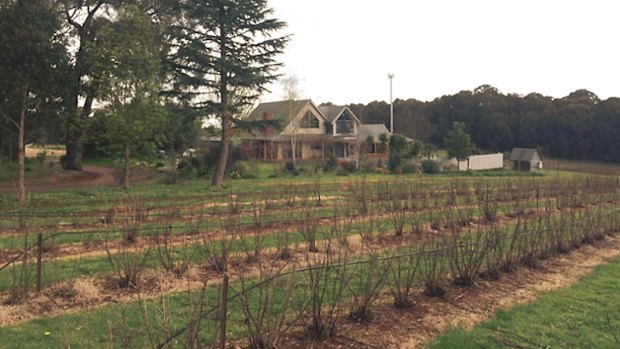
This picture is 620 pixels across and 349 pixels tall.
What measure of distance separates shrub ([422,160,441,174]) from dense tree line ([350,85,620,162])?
2175cm

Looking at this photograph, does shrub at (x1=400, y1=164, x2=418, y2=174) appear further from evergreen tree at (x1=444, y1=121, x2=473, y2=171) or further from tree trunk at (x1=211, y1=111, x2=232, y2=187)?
tree trunk at (x1=211, y1=111, x2=232, y2=187)

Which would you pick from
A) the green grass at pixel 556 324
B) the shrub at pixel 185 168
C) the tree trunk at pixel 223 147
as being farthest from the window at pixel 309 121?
the green grass at pixel 556 324

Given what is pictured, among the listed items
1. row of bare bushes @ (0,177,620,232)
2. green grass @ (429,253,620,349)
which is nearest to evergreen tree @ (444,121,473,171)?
row of bare bushes @ (0,177,620,232)

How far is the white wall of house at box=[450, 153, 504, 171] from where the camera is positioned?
36812 millimetres

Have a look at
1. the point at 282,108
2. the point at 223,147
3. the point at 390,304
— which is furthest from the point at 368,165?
the point at 390,304

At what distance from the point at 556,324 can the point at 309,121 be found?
3607 centimetres

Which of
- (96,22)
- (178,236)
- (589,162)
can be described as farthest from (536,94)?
(178,236)

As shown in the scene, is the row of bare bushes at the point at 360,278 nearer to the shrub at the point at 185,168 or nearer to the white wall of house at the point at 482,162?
the shrub at the point at 185,168

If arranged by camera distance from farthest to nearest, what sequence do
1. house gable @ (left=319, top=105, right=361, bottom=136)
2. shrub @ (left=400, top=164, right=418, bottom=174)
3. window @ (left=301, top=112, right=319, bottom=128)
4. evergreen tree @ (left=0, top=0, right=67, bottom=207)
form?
house gable @ (left=319, top=105, right=361, bottom=136) → window @ (left=301, top=112, right=319, bottom=128) → shrub @ (left=400, top=164, right=418, bottom=174) → evergreen tree @ (left=0, top=0, right=67, bottom=207)

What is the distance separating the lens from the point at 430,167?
31.9 metres

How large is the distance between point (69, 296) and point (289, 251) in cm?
321

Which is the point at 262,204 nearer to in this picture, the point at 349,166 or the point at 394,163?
the point at 349,166

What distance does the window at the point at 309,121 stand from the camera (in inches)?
1596

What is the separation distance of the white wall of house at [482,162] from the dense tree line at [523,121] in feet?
37.5
